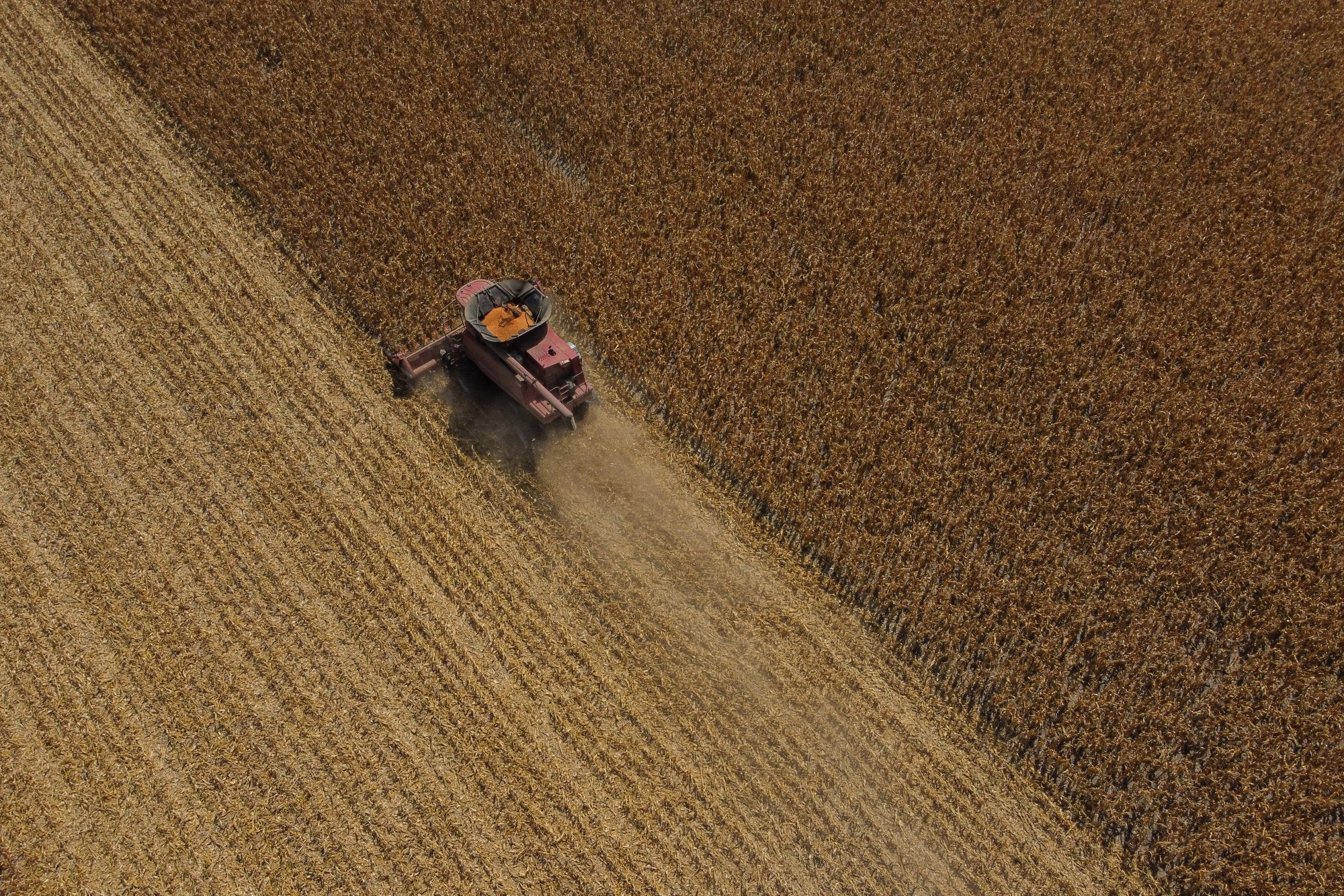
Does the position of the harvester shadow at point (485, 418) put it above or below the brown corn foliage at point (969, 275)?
below

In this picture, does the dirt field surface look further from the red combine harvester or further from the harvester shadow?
the red combine harvester

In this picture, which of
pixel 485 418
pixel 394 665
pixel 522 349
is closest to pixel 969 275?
pixel 522 349

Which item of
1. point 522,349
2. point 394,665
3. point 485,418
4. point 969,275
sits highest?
point 969,275

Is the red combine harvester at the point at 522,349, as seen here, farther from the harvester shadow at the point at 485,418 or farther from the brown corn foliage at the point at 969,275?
the brown corn foliage at the point at 969,275

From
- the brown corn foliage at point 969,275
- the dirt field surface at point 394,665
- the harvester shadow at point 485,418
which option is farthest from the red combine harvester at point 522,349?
the brown corn foliage at point 969,275

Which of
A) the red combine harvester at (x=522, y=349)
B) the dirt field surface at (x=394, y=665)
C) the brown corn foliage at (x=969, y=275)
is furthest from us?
the red combine harvester at (x=522, y=349)

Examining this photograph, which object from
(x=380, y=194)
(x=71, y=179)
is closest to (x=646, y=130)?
(x=380, y=194)

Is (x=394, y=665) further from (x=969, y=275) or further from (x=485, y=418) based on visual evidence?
(x=969, y=275)
